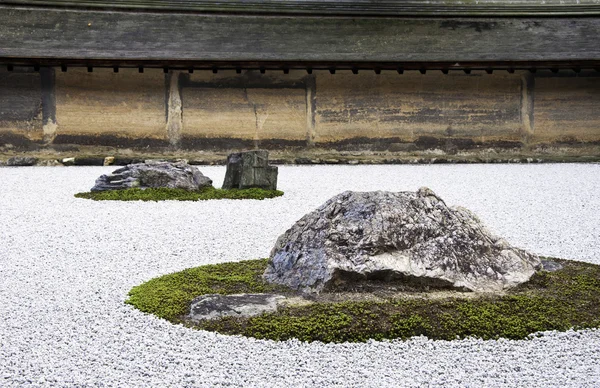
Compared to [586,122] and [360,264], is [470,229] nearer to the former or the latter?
[360,264]

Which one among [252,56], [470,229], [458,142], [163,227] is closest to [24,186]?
[163,227]

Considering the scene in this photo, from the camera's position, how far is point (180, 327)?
3.50m

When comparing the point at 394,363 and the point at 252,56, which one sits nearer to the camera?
the point at 394,363

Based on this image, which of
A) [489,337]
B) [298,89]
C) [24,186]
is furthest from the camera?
[298,89]

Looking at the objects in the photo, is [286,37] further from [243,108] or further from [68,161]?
[68,161]

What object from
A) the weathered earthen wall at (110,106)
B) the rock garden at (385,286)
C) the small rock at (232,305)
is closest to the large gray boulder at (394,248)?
the rock garden at (385,286)

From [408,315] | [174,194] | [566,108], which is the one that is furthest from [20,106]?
[408,315]

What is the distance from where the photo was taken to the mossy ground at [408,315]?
3373 mm

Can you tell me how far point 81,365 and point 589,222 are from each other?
6167mm

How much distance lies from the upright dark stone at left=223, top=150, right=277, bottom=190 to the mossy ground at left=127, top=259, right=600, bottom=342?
596 centimetres

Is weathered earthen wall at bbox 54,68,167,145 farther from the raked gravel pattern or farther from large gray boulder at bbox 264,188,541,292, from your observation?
large gray boulder at bbox 264,188,541,292

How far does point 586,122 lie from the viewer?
57.3 ft

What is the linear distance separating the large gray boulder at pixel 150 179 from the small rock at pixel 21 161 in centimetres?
703

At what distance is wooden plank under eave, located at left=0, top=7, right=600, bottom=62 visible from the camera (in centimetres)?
1702
